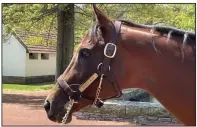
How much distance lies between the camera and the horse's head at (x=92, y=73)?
6.30 feet

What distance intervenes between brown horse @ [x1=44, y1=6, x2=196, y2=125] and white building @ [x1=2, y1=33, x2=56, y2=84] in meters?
16.4

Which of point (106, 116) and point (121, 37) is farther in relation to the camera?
point (106, 116)

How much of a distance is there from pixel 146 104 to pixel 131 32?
580 centimetres

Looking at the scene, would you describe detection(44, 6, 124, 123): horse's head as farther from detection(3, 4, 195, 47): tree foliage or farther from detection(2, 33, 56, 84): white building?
detection(2, 33, 56, 84): white building

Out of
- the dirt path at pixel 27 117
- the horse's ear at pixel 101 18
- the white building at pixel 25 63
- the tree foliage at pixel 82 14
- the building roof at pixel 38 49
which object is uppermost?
the horse's ear at pixel 101 18

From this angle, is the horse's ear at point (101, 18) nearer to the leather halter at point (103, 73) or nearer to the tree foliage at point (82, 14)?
the leather halter at point (103, 73)

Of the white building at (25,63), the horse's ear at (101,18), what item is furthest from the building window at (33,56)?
the horse's ear at (101,18)

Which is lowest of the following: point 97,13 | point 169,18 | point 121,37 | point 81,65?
point 169,18

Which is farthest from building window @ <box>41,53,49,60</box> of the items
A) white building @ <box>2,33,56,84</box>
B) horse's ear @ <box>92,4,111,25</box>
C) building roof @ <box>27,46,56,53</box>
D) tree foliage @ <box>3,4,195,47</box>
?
horse's ear @ <box>92,4,111,25</box>

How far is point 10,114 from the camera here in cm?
848

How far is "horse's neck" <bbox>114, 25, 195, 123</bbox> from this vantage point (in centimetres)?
188

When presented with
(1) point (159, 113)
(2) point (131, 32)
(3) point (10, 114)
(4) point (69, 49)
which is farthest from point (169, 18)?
Result: (2) point (131, 32)

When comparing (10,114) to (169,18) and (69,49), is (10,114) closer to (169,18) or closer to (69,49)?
(69,49)

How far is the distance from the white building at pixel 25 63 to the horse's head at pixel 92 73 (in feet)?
53.4
